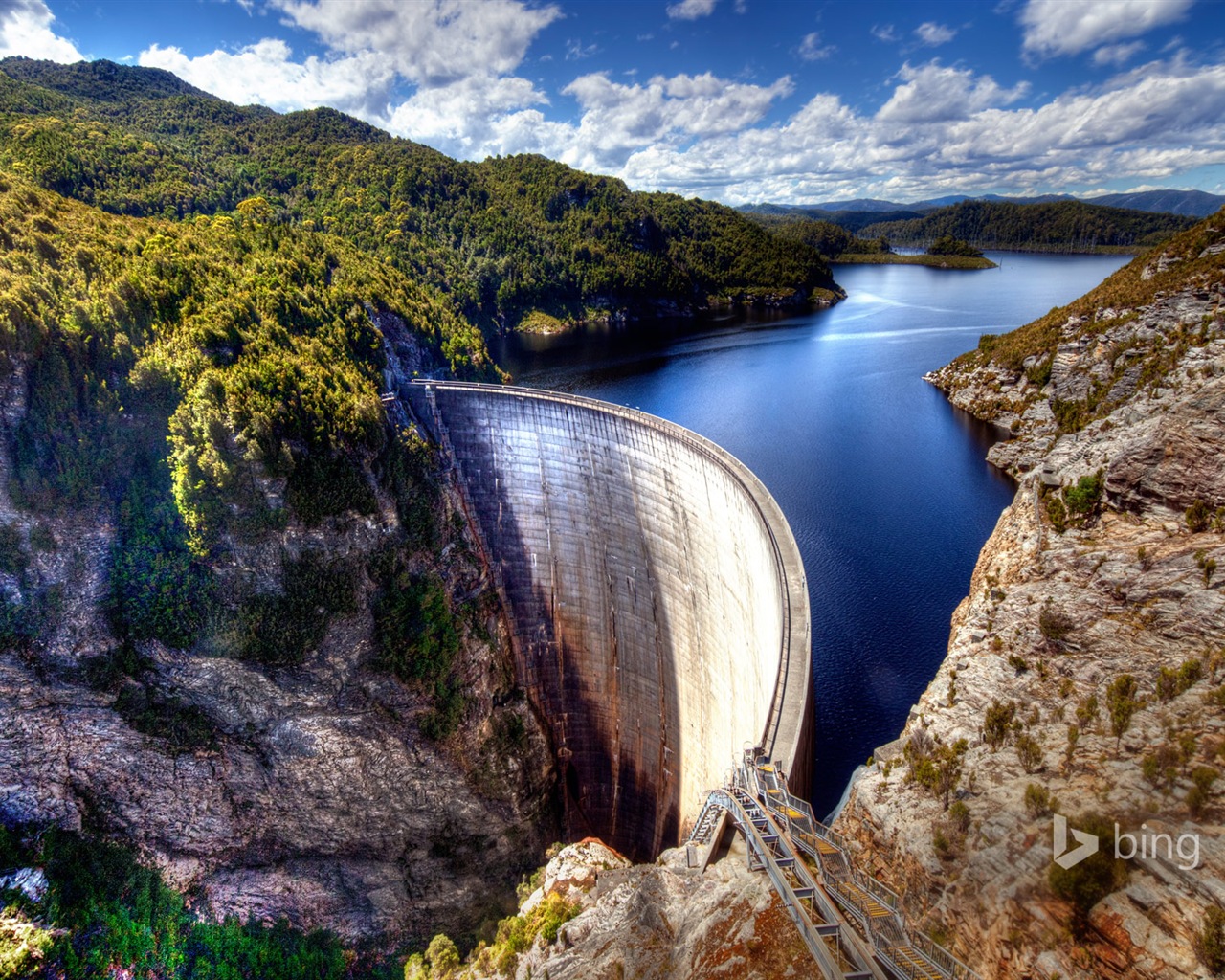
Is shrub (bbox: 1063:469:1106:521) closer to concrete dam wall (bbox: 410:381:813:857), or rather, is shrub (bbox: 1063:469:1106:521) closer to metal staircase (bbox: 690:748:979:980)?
concrete dam wall (bbox: 410:381:813:857)

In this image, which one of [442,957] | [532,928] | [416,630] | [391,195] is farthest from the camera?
[391,195]

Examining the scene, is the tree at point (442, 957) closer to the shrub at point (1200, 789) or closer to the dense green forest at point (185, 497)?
the dense green forest at point (185, 497)

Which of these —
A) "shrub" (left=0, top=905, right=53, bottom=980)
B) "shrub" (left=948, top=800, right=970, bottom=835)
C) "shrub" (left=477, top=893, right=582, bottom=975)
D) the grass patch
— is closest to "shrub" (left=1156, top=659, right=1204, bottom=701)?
"shrub" (left=948, top=800, right=970, bottom=835)

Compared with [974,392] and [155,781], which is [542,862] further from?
[974,392]

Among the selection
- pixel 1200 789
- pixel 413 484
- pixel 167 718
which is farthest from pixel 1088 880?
pixel 167 718

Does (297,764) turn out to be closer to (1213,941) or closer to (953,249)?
(1213,941)

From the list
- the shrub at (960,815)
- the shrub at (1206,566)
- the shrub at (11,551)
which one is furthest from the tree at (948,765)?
the shrub at (11,551)

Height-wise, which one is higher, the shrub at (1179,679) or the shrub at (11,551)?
the shrub at (11,551)
